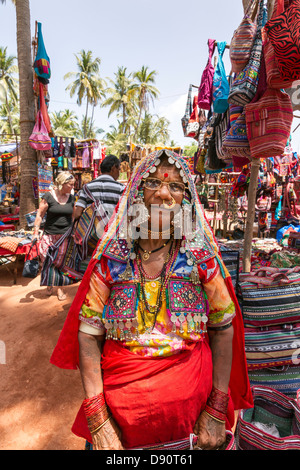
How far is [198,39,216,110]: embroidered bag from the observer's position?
3357mm

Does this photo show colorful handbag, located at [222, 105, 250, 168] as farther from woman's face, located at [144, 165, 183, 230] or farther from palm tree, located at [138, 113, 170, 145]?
palm tree, located at [138, 113, 170, 145]

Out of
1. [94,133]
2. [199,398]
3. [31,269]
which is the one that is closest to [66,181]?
[31,269]

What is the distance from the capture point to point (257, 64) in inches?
87.3

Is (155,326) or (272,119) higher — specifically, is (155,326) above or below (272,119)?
below

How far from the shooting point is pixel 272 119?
2080 mm

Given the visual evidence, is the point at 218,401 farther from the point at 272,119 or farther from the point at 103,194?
the point at 103,194

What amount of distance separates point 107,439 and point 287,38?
8.08 ft

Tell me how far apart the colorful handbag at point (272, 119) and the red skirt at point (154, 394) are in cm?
171

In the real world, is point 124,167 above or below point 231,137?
above

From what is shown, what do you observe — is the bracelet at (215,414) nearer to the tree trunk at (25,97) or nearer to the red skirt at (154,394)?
the red skirt at (154,394)

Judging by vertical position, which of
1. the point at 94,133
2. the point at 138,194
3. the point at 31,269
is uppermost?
the point at 94,133

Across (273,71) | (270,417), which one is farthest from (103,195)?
(270,417)

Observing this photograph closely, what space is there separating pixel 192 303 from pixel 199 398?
0.45m

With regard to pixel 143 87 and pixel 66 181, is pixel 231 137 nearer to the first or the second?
pixel 66 181
